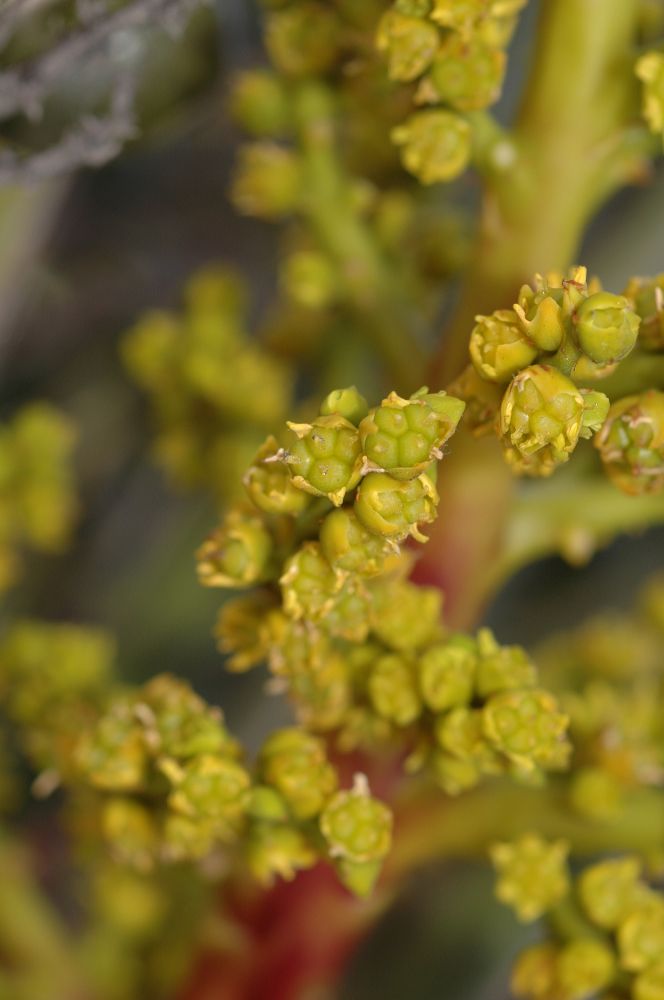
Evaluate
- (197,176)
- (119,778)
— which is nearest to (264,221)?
(197,176)

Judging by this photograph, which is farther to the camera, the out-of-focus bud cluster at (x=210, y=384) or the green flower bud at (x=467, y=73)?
the out-of-focus bud cluster at (x=210, y=384)

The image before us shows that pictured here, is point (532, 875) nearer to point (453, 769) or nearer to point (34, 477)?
point (453, 769)

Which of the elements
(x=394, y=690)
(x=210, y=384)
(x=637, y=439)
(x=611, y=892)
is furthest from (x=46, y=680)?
(x=637, y=439)

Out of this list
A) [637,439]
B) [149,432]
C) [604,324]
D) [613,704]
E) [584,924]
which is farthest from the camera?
[149,432]

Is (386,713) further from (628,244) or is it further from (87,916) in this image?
(628,244)

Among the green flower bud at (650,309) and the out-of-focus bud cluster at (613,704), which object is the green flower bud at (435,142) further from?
the out-of-focus bud cluster at (613,704)

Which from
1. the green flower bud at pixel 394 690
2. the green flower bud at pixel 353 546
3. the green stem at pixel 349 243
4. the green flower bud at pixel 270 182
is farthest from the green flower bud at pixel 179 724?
the green flower bud at pixel 270 182
